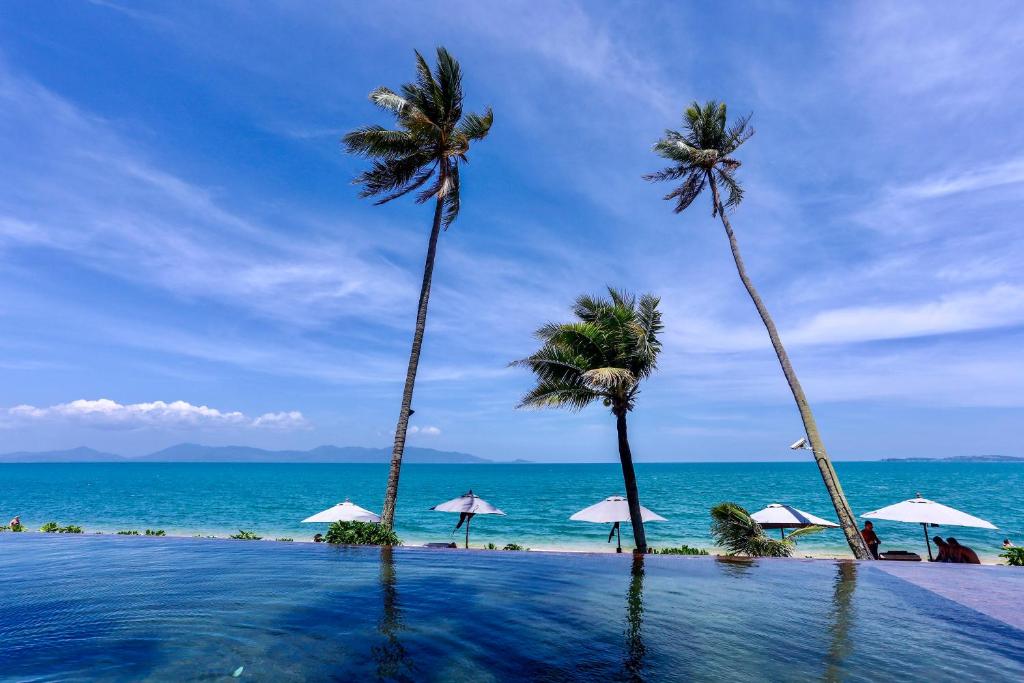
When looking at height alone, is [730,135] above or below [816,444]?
above

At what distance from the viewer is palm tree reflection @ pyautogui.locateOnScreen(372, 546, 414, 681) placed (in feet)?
19.6

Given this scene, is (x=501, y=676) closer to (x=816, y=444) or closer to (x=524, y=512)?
(x=816, y=444)

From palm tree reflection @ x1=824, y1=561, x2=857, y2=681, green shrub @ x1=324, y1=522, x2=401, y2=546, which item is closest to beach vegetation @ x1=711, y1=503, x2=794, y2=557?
palm tree reflection @ x1=824, y1=561, x2=857, y2=681

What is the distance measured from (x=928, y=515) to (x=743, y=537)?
22.8ft

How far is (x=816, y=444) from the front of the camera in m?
17.0

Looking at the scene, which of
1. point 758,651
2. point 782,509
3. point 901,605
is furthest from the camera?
point 782,509

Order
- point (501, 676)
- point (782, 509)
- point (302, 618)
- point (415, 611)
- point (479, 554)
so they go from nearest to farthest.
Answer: point (501, 676) < point (302, 618) < point (415, 611) < point (479, 554) < point (782, 509)

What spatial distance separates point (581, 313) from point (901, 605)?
39.4ft

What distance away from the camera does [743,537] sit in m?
14.4

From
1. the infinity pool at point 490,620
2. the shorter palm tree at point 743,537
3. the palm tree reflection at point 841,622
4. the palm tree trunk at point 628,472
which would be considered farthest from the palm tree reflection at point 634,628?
the palm tree trunk at point 628,472

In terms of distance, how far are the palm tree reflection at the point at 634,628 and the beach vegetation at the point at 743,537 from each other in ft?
12.2

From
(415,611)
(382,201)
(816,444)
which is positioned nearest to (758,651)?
(415,611)

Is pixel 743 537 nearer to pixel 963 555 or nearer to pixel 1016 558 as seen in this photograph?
pixel 963 555

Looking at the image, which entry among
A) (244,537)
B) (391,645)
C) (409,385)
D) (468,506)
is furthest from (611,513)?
(244,537)
